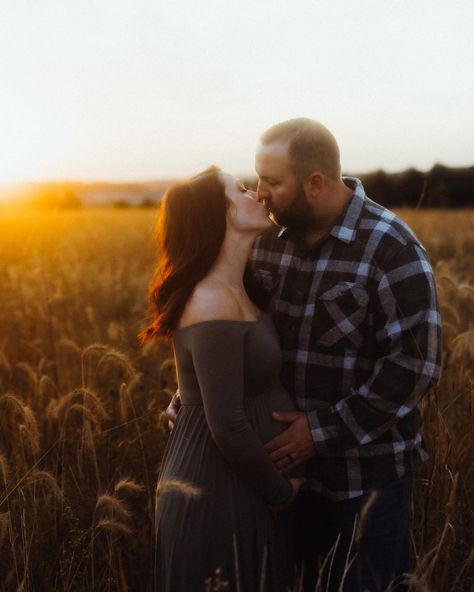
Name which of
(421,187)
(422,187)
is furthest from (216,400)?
(421,187)

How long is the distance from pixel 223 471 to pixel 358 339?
689mm

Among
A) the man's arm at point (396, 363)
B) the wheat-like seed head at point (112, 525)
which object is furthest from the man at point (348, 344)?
the wheat-like seed head at point (112, 525)

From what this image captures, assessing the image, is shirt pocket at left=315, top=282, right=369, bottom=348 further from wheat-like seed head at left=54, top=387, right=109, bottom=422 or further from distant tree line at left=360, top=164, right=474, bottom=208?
distant tree line at left=360, top=164, right=474, bottom=208

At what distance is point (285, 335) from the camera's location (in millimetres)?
2789

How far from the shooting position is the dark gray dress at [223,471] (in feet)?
7.51

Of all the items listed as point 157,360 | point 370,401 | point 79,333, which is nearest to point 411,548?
point 370,401

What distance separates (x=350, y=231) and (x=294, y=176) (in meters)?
0.29

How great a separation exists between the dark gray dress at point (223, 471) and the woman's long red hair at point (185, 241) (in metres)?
0.10

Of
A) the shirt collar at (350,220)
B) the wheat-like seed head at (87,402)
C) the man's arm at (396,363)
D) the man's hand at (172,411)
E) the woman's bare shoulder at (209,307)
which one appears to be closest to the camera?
the woman's bare shoulder at (209,307)

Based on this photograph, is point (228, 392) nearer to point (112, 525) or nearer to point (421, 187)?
point (112, 525)

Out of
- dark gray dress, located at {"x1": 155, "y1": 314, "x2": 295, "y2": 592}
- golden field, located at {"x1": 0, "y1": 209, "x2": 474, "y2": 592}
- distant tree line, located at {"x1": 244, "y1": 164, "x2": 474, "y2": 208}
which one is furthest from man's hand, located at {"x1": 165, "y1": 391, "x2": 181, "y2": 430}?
distant tree line, located at {"x1": 244, "y1": 164, "x2": 474, "y2": 208}

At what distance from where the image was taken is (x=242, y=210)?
252 centimetres

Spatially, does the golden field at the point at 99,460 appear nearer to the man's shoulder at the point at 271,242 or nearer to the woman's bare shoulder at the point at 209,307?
the woman's bare shoulder at the point at 209,307

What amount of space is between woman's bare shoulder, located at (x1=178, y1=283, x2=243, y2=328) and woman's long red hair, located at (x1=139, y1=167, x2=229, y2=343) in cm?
3
